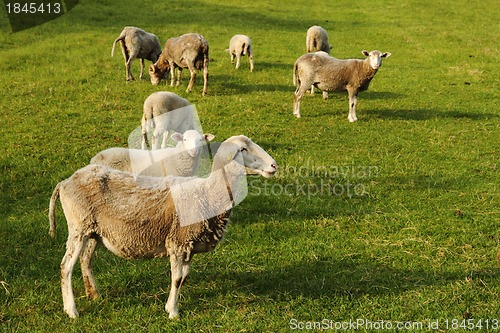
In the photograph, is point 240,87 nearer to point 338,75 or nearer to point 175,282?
point 338,75

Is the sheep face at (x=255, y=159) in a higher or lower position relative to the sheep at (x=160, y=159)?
higher

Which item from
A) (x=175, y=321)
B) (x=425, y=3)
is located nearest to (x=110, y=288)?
(x=175, y=321)

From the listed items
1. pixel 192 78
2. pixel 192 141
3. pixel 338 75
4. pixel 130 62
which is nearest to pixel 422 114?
pixel 338 75

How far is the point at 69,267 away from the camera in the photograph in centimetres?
514

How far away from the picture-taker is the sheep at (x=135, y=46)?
55.8 ft

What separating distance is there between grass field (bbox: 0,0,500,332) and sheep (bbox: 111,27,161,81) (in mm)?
1007

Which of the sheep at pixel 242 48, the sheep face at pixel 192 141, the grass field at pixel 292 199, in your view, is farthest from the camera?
the sheep at pixel 242 48

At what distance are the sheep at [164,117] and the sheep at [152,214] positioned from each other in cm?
451

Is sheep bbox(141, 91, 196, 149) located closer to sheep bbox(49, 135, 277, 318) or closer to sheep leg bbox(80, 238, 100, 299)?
sheep leg bbox(80, 238, 100, 299)

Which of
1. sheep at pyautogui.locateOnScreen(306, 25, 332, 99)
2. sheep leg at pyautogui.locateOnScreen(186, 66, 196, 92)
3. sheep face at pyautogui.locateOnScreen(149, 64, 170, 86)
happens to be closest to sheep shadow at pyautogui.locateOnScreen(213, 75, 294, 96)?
sheep leg at pyautogui.locateOnScreen(186, 66, 196, 92)

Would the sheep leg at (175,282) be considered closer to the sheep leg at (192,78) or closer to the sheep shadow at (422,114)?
the sheep shadow at (422,114)

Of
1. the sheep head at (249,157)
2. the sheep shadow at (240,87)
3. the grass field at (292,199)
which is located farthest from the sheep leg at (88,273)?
the sheep shadow at (240,87)

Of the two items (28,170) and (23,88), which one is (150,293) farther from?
(23,88)

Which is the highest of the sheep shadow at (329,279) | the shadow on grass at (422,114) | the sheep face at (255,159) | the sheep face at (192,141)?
the sheep face at (255,159)
